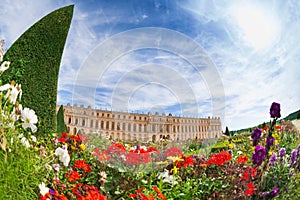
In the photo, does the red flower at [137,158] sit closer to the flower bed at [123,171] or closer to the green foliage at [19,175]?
the flower bed at [123,171]

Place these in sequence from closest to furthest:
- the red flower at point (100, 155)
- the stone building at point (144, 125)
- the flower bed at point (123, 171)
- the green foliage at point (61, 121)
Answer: the flower bed at point (123, 171) → the red flower at point (100, 155) → the stone building at point (144, 125) → the green foliage at point (61, 121)

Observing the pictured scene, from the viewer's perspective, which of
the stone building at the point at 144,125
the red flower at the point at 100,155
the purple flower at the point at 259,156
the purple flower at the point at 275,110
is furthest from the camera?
the stone building at the point at 144,125

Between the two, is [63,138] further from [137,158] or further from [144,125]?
[144,125]

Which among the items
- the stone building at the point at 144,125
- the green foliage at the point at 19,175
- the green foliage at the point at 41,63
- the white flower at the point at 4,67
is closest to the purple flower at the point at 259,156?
the green foliage at the point at 19,175

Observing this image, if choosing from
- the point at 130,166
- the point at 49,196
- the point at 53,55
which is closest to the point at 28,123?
the point at 49,196

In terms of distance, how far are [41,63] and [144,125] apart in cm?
239

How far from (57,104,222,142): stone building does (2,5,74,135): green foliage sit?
2.12ft

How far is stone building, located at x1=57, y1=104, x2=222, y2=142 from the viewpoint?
564cm

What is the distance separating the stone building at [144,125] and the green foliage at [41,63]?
646 mm

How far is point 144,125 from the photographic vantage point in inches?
237

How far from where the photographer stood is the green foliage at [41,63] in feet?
18.8

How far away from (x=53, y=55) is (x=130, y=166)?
Result: 121 inches

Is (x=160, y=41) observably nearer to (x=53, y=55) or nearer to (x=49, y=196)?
(x=53, y=55)

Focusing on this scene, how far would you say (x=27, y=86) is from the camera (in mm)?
5738
